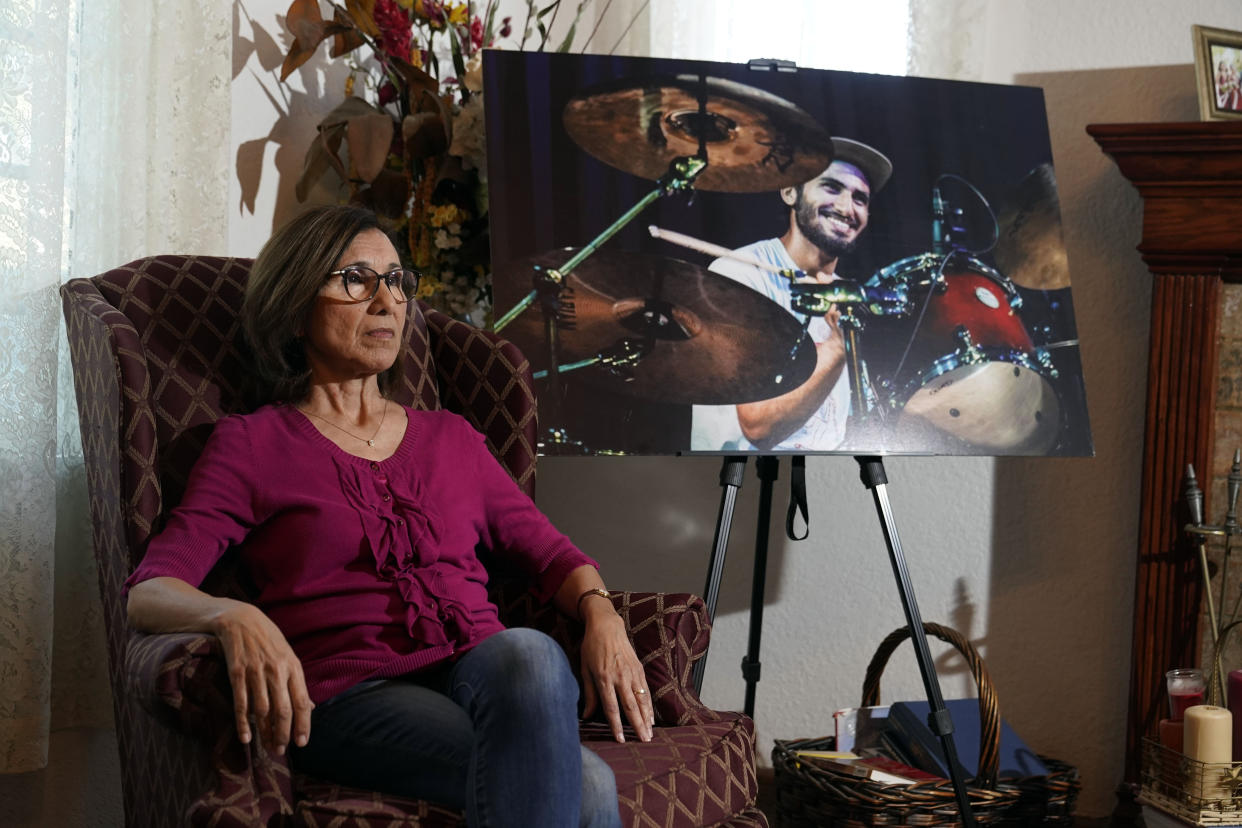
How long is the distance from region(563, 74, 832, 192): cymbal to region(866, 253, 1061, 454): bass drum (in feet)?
0.95

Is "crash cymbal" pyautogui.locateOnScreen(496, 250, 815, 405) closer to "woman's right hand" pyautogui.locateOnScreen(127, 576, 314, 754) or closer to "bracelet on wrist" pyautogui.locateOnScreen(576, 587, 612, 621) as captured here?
"bracelet on wrist" pyautogui.locateOnScreen(576, 587, 612, 621)

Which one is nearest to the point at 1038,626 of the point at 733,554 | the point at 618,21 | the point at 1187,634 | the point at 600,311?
the point at 1187,634

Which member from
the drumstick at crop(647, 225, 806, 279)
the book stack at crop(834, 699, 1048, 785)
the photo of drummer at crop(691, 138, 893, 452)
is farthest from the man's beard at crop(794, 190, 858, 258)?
the book stack at crop(834, 699, 1048, 785)

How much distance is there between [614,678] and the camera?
165 centimetres

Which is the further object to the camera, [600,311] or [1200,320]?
[1200,320]

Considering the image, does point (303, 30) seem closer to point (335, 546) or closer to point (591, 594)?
point (335, 546)

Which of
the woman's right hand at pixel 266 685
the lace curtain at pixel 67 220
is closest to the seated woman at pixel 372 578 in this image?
the woman's right hand at pixel 266 685

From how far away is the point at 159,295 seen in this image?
1909 mm

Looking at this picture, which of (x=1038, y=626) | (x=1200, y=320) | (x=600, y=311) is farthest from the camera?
(x=1038, y=626)

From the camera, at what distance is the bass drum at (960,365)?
7.52 ft

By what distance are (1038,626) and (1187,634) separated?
1.13 feet

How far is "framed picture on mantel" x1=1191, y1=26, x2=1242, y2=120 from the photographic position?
2.75 m

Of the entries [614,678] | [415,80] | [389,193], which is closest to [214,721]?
[614,678]

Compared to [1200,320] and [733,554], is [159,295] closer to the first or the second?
[733,554]
